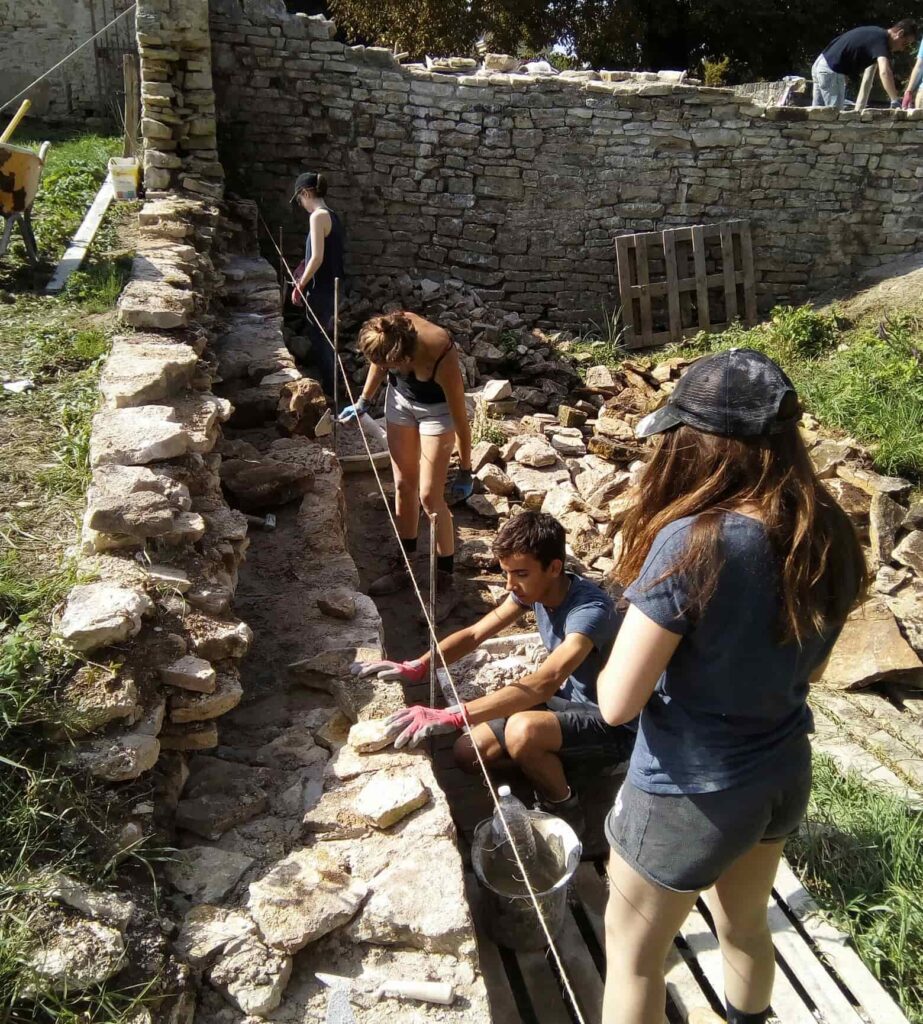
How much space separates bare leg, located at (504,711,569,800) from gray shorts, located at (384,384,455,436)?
1.97m

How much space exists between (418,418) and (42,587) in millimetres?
2457

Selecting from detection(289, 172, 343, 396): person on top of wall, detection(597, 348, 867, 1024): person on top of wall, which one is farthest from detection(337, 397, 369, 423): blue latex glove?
detection(597, 348, 867, 1024): person on top of wall

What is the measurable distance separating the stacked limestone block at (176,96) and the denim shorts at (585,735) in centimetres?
594

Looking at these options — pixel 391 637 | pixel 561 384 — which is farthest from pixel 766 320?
pixel 391 637

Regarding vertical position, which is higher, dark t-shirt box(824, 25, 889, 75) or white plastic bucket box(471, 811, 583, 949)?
dark t-shirt box(824, 25, 889, 75)

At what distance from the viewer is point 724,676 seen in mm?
1866

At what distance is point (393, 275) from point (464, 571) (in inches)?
193

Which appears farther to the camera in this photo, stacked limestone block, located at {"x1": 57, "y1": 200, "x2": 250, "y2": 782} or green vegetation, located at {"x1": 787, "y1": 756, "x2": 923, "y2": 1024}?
green vegetation, located at {"x1": 787, "y1": 756, "x2": 923, "y2": 1024}

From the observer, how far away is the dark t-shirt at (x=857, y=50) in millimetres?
9664

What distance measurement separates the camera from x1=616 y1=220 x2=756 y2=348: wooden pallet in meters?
9.86

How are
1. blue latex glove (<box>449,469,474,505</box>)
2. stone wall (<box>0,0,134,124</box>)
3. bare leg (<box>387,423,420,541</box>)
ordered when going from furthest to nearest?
1. stone wall (<box>0,0,134,124</box>)
2. blue latex glove (<box>449,469,474,505</box>)
3. bare leg (<box>387,423,420,541</box>)

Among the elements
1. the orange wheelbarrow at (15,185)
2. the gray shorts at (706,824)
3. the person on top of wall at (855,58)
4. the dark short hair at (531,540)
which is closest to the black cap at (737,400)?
the gray shorts at (706,824)

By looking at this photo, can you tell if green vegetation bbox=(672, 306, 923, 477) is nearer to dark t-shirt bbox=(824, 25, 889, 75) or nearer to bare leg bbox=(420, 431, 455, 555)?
dark t-shirt bbox=(824, 25, 889, 75)

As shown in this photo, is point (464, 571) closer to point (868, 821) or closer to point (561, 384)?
point (868, 821)
